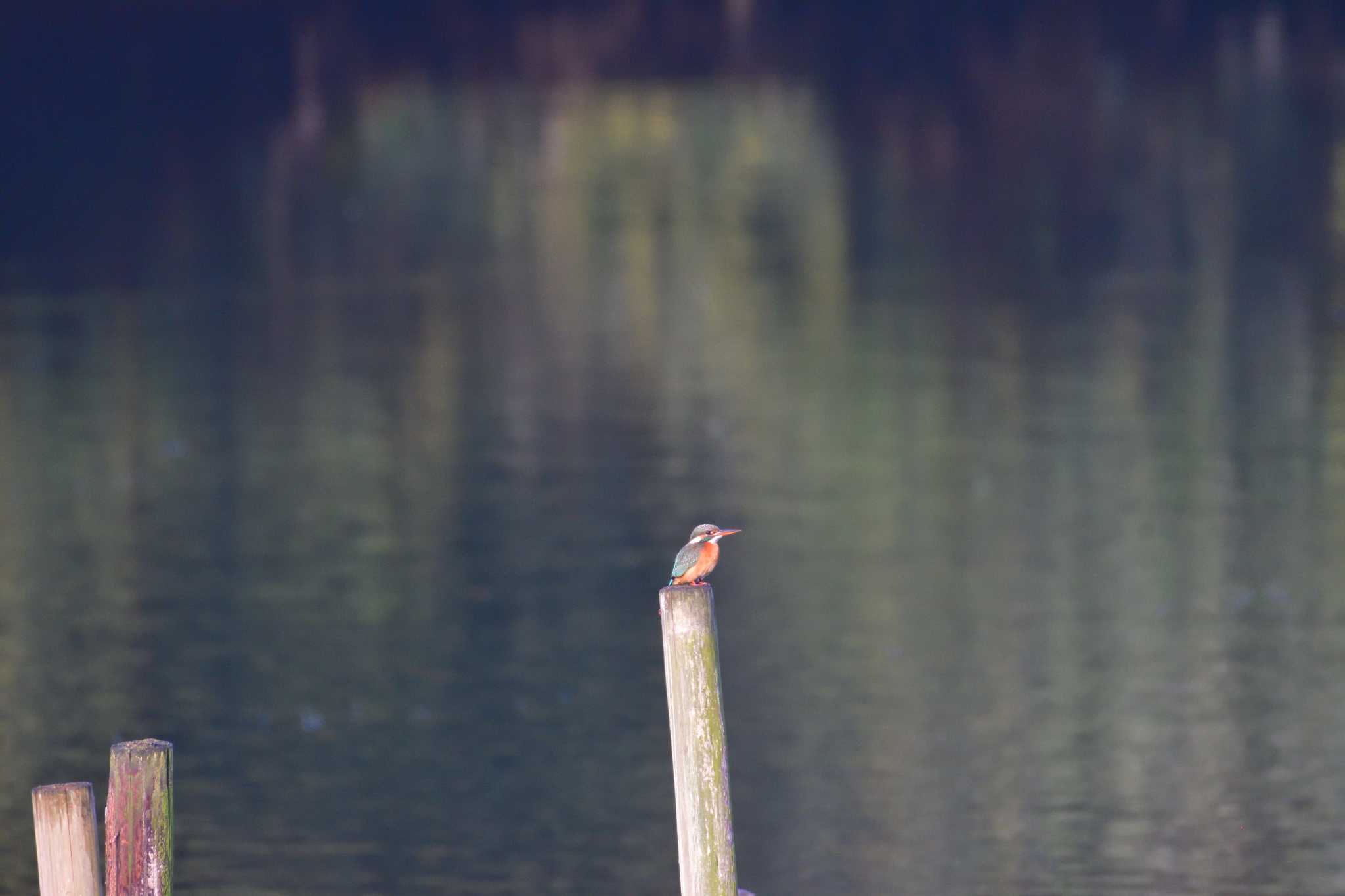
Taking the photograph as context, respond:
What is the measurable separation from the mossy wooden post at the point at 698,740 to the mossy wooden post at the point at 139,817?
4.60 ft

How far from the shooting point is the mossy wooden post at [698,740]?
6762 millimetres

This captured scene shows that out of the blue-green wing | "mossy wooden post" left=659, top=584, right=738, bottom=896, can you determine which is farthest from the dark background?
"mossy wooden post" left=659, top=584, right=738, bottom=896

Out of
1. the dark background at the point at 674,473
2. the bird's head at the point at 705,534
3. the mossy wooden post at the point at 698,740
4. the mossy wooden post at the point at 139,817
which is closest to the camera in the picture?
the mossy wooden post at the point at 698,740

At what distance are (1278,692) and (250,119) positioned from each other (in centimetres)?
3281

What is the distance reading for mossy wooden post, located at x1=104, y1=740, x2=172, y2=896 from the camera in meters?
6.93

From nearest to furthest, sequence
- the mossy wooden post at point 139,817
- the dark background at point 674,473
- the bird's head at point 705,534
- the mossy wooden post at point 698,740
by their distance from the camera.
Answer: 1. the mossy wooden post at point 698,740
2. the mossy wooden post at point 139,817
3. the bird's head at point 705,534
4. the dark background at point 674,473

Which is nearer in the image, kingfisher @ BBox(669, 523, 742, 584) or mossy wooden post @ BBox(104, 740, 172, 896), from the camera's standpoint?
mossy wooden post @ BBox(104, 740, 172, 896)

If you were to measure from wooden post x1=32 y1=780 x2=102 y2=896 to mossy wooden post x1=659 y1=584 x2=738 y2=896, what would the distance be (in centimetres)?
160

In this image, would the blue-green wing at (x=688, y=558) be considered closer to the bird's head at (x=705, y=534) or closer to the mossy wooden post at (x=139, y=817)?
the bird's head at (x=705, y=534)

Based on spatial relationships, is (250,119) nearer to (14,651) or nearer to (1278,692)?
(14,651)

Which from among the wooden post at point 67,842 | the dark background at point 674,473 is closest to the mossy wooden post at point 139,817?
the wooden post at point 67,842

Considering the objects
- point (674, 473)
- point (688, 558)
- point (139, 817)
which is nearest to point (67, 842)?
point (139, 817)

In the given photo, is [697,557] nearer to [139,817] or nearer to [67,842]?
[139,817]

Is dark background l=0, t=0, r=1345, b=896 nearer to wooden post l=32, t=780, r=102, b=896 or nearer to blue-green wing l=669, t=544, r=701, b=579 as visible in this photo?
blue-green wing l=669, t=544, r=701, b=579
